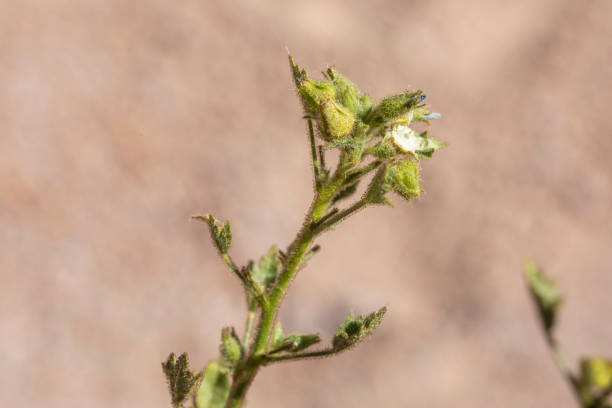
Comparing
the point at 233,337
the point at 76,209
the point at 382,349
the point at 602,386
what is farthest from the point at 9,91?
the point at 602,386

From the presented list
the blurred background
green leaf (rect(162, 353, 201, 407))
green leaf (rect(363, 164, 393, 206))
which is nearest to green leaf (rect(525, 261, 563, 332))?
green leaf (rect(363, 164, 393, 206))

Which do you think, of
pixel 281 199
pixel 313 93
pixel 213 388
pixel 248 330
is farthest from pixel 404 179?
pixel 281 199

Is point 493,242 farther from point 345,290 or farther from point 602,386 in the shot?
point 602,386

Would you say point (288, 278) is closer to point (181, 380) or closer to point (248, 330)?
point (248, 330)

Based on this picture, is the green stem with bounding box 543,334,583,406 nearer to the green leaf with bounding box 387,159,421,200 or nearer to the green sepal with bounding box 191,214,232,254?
the green leaf with bounding box 387,159,421,200

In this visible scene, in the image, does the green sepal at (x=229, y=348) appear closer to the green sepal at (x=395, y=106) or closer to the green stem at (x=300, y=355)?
the green stem at (x=300, y=355)
